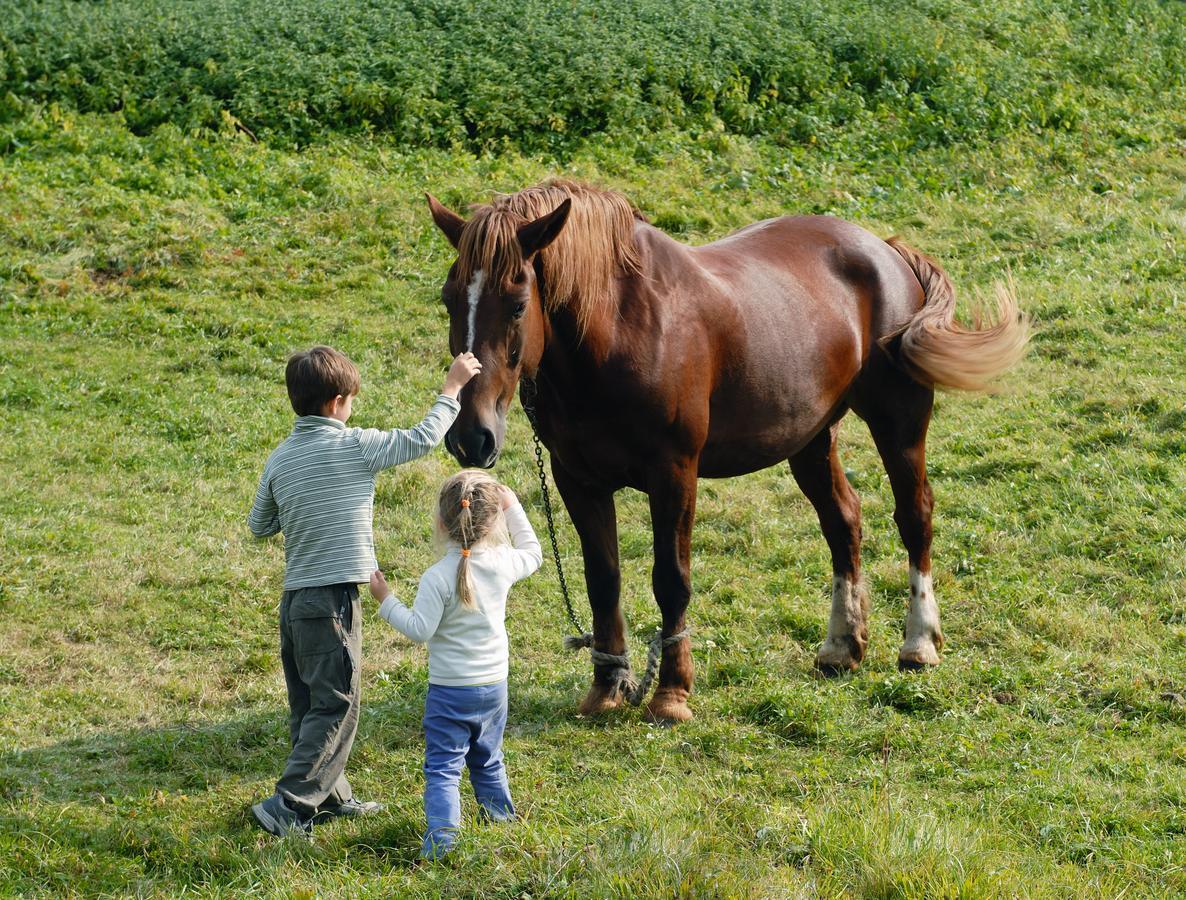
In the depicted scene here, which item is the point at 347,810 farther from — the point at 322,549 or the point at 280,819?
the point at 322,549

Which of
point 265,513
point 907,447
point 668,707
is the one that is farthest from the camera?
point 907,447

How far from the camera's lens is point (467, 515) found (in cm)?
400

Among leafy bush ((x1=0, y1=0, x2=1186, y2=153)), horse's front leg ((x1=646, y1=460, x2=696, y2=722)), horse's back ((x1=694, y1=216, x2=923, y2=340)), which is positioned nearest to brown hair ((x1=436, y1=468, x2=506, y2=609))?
horse's front leg ((x1=646, y1=460, x2=696, y2=722))

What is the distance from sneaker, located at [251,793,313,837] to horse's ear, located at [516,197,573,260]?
7.06 ft

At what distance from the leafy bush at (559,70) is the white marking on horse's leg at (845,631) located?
9295 mm

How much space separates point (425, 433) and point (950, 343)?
3.04 metres

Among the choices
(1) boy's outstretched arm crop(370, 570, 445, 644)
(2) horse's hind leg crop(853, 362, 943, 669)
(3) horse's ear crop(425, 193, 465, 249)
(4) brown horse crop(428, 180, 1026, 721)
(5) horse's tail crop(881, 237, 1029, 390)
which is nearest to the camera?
(1) boy's outstretched arm crop(370, 570, 445, 644)

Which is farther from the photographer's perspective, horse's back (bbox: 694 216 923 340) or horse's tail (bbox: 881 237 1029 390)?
horse's tail (bbox: 881 237 1029 390)

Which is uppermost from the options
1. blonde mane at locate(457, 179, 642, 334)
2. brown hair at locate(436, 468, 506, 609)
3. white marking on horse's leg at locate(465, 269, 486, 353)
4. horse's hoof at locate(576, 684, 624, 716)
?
blonde mane at locate(457, 179, 642, 334)

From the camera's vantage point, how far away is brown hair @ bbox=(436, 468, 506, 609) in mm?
4004

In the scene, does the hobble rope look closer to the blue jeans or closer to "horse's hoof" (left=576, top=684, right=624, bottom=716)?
"horse's hoof" (left=576, top=684, right=624, bottom=716)

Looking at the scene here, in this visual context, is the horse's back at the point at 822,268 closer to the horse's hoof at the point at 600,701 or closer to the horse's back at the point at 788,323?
the horse's back at the point at 788,323

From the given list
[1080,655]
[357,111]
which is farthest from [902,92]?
[1080,655]

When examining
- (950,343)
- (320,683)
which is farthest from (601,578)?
(950,343)
